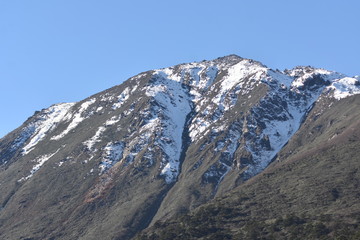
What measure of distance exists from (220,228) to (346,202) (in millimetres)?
39104

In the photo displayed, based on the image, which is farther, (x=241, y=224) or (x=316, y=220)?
(x=241, y=224)

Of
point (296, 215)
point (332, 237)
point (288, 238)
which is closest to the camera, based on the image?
point (332, 237)

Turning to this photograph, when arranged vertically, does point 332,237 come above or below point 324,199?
below

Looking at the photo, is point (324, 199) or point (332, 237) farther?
point (324, 199)

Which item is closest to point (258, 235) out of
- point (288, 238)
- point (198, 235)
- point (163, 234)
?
point (288, 238)

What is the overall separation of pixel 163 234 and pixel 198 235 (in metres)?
12.2

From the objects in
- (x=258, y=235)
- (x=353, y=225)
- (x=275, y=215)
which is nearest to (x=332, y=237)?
(x=353, y=225)

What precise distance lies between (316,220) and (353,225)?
1335 cm

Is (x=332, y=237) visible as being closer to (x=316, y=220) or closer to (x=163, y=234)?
(x=316, y=220)

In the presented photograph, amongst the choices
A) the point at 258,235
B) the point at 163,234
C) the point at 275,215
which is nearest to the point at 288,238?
the point at 258,235

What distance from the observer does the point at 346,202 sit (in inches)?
7549

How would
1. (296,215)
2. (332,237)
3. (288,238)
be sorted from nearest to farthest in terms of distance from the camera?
(332,237), (288,238), (296,215)

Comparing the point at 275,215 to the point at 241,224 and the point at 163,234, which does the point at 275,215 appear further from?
the point at 163,234

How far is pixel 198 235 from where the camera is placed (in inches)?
7569
